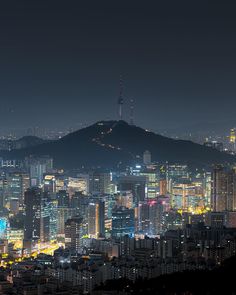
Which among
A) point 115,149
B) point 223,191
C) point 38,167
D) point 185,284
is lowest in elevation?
point 185,284

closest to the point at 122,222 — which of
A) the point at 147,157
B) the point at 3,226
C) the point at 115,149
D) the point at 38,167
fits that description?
the point at 3,226

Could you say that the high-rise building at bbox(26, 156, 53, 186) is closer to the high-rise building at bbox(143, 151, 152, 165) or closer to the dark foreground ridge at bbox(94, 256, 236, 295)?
the high-rise building at bbox(143, 151, 152, 165)

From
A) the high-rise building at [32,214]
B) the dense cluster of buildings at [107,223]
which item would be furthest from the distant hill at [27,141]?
the high-rise building at [32,214]

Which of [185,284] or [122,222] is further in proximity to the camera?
[122,222]

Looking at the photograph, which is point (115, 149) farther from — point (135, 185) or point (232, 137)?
point (232, 137)

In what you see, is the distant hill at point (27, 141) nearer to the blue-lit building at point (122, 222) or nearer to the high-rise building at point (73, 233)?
the blue-lit building at point (122, 222)
